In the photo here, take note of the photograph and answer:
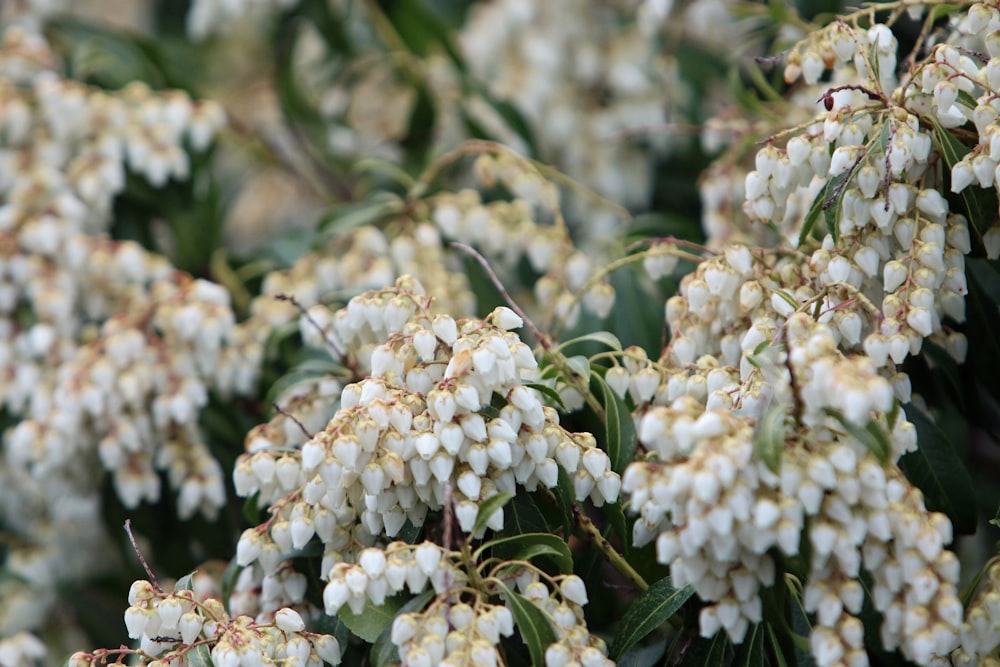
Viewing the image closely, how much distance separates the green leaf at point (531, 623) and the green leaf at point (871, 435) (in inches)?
18.9

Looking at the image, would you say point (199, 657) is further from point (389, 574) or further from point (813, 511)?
point (813, 511)

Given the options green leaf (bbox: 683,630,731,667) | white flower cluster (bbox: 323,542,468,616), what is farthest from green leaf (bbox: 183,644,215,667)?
green leaf (bbox: 683,630,731,667)

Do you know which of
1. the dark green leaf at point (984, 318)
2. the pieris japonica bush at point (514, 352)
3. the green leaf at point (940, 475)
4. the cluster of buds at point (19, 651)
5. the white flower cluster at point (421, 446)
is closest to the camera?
the pieris japonica bush at point (514, 352)

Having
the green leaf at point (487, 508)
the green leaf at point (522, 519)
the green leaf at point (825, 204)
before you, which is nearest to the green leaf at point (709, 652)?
the green leaf at point (522, 519)

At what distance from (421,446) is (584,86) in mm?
2011

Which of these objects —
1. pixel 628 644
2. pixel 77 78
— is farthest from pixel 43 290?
pixel 628 644

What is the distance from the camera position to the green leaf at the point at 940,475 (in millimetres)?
1728

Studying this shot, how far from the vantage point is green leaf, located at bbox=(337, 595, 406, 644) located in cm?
153

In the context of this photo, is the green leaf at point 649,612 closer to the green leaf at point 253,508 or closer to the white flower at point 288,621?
the white flower at point 288,621

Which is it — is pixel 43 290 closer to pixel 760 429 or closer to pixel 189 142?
pixel 189 142

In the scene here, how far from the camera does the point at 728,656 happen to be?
1.61 m

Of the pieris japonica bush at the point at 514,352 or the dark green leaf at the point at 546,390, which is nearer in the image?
the pieris japonica bush at the point at 514,352

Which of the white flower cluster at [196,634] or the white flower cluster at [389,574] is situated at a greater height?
the white flower cluster at [389,574]

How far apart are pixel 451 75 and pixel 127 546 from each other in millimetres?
1621
